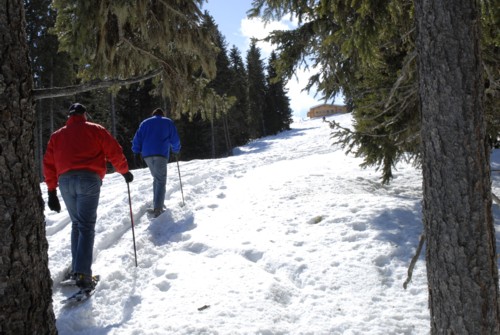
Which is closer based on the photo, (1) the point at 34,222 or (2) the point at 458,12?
(1) the point at 34,222

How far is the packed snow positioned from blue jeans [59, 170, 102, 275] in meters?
0.45

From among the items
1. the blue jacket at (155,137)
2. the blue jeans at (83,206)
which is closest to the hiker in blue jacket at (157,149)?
the blue jacket at (155,137)

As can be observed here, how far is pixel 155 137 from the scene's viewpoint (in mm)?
8039

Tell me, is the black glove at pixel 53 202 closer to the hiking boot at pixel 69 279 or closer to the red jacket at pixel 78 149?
the red jacket at pixel 78 149

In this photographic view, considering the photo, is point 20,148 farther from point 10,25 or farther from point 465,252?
point 465,252

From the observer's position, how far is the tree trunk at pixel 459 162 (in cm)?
277

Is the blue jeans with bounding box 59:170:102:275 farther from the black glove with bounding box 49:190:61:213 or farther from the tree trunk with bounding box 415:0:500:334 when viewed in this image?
the tree trunk with bounding box 415:0:500:334

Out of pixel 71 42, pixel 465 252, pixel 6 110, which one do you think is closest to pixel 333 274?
pixel 465 252

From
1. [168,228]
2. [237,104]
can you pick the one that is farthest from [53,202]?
[237,104]

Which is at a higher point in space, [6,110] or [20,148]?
[6,110]

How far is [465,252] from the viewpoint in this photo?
283 cm

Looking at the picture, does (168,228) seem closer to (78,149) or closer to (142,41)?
(78,149)

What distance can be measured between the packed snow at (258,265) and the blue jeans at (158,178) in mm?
301

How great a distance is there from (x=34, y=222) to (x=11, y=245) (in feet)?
0.60
